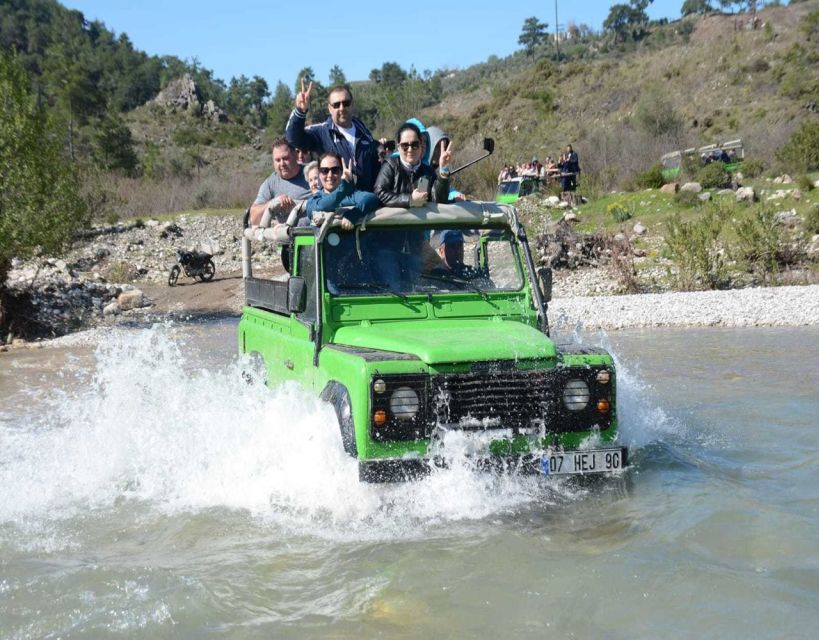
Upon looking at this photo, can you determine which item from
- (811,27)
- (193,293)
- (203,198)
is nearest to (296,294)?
(193,293)

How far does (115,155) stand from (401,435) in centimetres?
5176

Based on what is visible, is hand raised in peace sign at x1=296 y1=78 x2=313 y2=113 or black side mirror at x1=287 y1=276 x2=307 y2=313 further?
hand raised in peace sign at x1=296 y1=78 x2=313 y2=113

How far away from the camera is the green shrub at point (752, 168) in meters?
27.8

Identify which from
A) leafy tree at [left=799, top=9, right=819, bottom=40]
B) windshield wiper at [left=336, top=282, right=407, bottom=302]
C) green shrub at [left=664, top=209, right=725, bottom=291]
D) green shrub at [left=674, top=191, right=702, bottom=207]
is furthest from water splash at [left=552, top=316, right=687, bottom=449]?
leafy tree at [left=799, top=9, right=819, bottom=40]

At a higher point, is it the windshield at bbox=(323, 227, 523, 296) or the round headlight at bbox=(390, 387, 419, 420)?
the windshield at bbox=(323, 227, 523, 296)

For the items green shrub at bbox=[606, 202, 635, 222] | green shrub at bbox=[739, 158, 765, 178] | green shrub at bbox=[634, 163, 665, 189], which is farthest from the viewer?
green shrub at bbox=[634, 163, 665, 189]

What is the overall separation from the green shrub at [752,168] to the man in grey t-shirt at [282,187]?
22.4 m

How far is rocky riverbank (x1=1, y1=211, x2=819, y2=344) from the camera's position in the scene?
16.3m

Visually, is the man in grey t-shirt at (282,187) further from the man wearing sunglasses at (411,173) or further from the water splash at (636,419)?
the water splash at (636,419)

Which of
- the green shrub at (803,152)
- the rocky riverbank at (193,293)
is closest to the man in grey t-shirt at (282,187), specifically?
the rocky riverbank at (193,293)

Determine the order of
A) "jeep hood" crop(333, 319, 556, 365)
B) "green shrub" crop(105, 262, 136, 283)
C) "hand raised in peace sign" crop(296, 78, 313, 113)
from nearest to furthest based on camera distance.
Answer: "jeep hood" crop(333, 319, 556, 365) → "hand raised in peace sign" crop(296, 78, 313, 113) → "green shrub" crop(105, 262, 136, 283)

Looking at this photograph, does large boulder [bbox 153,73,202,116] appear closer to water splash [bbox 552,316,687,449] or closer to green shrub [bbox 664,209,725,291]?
green shrub [bbox 664,209,725,291]

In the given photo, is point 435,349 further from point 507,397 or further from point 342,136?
point 342,136

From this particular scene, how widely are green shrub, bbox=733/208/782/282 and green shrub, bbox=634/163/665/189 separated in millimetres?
9207
